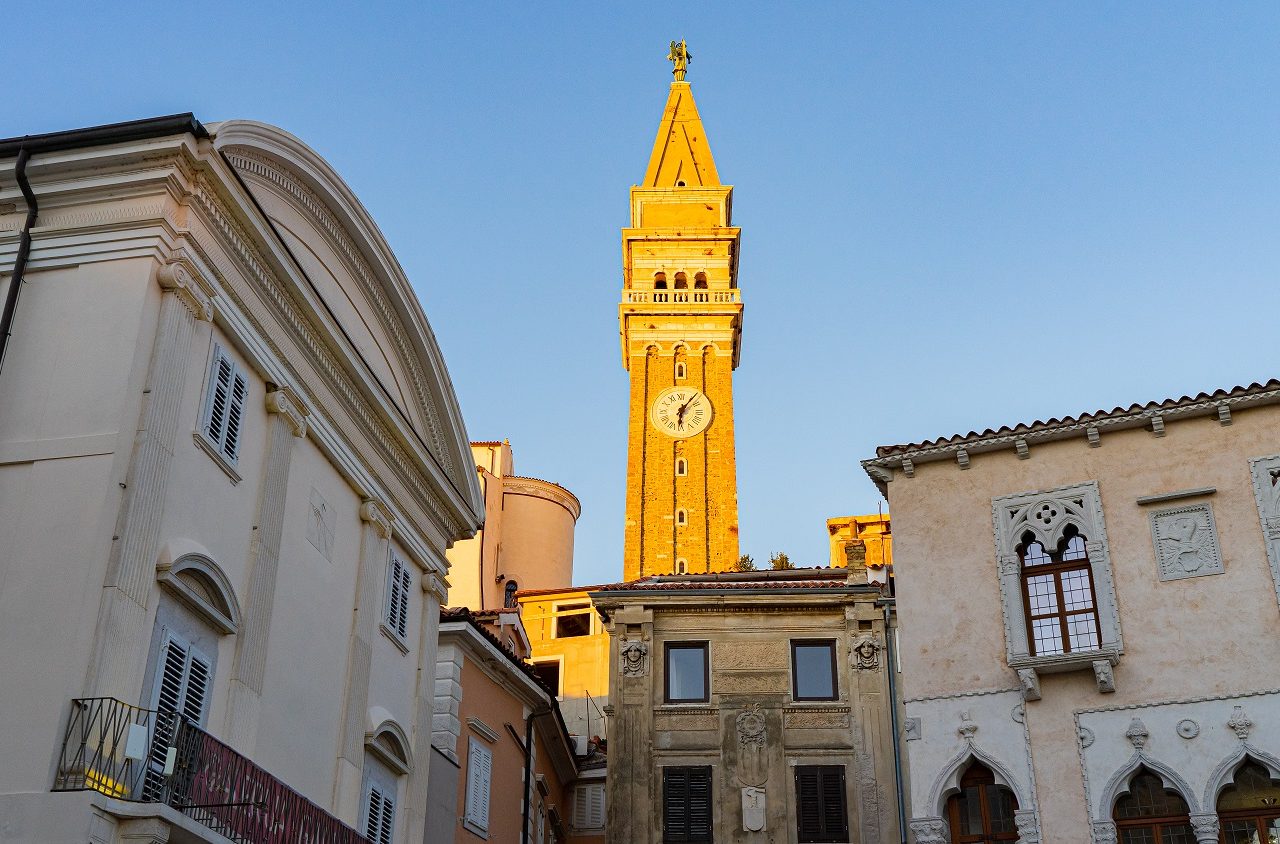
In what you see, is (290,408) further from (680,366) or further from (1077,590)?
(680,366)

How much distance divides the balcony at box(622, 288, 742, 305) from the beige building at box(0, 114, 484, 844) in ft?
195

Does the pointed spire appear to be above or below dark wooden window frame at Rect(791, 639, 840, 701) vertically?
above

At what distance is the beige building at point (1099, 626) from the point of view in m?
19.1

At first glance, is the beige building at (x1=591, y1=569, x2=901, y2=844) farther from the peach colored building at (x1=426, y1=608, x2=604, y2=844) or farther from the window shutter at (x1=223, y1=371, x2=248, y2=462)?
the window shutter at (x1=223, y1=371, x2=248, y2=462)

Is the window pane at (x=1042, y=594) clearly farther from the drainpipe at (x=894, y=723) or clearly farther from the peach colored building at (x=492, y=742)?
the peach colored building at (x=492, y=742)

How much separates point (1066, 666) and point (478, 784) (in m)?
12.5

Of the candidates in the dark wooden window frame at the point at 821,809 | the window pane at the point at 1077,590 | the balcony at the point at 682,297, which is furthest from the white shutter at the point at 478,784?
the balcony at the point at 682,297

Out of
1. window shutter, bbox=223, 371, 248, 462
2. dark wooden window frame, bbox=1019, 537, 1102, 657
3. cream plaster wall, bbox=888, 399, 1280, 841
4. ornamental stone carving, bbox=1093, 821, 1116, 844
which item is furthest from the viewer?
dark wooden window frame, bbox=1019, 537, 1102, 657

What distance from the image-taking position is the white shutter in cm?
2731

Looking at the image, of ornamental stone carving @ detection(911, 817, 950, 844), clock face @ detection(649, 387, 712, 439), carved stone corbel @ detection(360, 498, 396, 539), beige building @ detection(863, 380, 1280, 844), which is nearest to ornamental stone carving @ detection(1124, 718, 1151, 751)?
beige building @ detection(863, 380, 1280, 844)

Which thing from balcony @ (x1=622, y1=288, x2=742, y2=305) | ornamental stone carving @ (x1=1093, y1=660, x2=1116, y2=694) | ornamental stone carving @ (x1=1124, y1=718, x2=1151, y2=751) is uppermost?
balcony @ (x1=622, y1=288, x2=742, y2=305)

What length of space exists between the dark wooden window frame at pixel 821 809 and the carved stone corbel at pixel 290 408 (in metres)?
14.8

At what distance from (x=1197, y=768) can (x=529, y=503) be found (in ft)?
119

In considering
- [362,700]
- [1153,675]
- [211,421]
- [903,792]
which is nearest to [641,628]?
[903,792]
